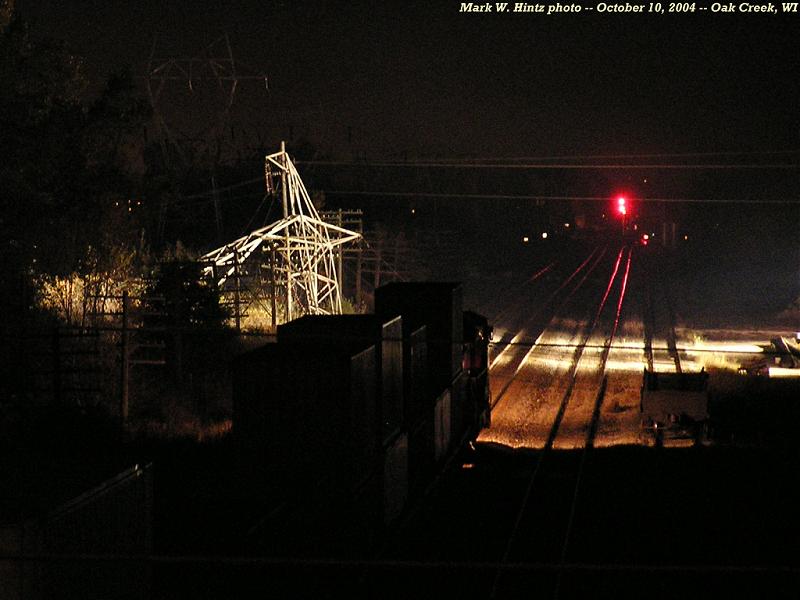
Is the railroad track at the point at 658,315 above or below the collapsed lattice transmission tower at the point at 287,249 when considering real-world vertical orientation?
below

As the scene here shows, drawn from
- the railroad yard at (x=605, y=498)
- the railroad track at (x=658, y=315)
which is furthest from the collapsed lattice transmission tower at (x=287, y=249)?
the railroad track at (x=658, y=315)

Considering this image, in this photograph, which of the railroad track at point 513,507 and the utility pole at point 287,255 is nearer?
the railroad track at point 513,507

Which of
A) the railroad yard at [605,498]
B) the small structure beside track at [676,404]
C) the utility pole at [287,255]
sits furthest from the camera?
→ the utility pole at [287,255]

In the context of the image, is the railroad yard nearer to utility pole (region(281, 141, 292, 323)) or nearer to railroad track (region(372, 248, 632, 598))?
railroad track (region(372, 248, 632, 598))

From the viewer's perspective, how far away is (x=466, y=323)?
20828 millimetres

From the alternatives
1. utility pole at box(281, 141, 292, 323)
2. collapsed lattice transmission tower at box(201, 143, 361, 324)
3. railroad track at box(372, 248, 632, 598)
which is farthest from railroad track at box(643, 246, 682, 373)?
collapsed lattice transmission tower at box(201, 143, 361, 324)

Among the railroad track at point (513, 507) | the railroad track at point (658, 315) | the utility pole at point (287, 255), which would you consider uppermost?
the utility pole at point (287, 255)

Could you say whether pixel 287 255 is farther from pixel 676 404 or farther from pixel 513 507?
pixel 513 507

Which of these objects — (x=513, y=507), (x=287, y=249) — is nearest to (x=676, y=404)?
(x=513, y=507)

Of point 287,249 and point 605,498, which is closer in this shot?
point 605,498

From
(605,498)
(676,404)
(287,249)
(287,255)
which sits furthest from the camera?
(287,255)

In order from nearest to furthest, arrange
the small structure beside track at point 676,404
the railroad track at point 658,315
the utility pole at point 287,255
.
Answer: the small structure beside track at point 676,404 → the utility pole at point 287,255 → the railroad track at point 658,315

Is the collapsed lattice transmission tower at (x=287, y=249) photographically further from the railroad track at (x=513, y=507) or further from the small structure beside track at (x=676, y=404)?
the small structure beside track at (x=676, y=404)

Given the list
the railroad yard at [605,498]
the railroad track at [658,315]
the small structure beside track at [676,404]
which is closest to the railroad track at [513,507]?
the railroad yard at [605,498]
